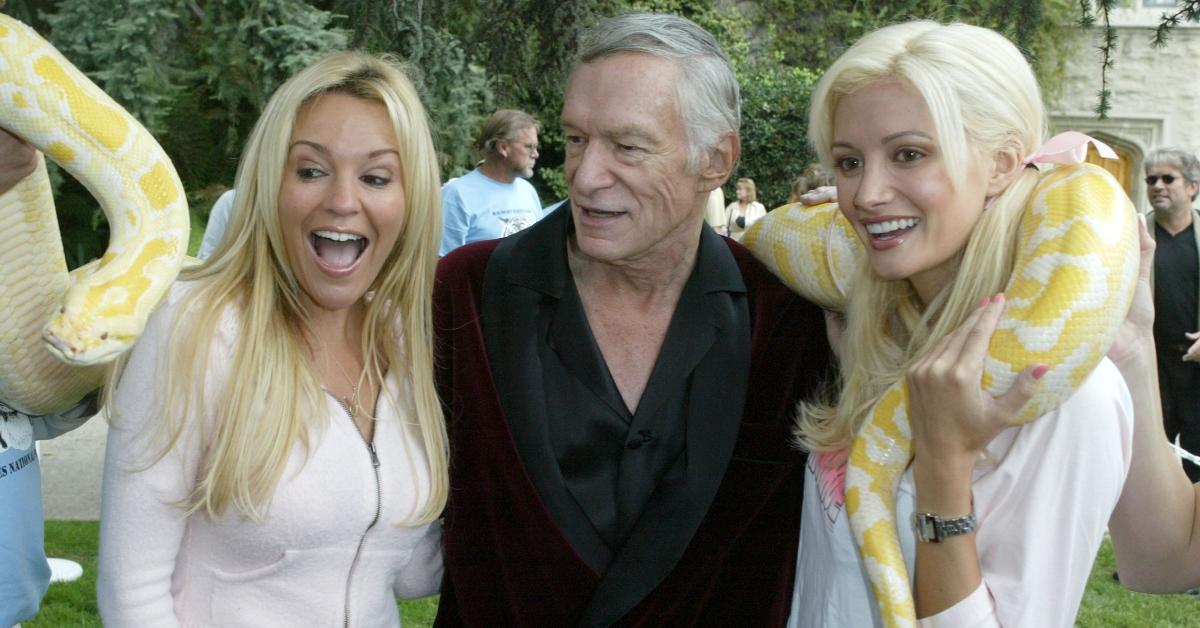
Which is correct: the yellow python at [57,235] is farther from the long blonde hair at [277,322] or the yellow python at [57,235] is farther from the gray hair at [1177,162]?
the gray hair at [1177,162]

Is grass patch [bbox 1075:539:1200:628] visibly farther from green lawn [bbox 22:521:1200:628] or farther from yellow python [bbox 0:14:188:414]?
yellow python [bbox 0:14:188:414]

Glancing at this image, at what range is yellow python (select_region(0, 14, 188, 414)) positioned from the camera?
2066mm

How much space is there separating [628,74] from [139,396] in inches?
55.0

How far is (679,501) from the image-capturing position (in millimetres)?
2578

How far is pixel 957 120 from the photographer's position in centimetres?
201

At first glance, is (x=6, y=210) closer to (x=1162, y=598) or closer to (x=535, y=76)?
(x=535, y=76)

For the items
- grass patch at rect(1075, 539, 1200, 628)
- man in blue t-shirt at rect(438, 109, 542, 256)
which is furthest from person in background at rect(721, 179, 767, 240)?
grass patch at rect(1075, 539, 1200, 628)

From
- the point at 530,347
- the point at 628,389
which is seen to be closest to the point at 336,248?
the point at 530,347

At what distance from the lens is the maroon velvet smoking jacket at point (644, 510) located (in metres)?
2.56

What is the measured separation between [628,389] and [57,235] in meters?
1.46

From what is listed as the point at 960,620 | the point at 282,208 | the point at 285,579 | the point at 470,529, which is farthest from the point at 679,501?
the point at 282,208

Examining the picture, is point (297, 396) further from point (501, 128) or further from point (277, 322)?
point (501, 128)

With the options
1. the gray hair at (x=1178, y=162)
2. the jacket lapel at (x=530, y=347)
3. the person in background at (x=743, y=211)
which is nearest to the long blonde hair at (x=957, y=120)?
the jacket lapel at (x=530, y=347)

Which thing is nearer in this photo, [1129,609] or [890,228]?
[890,228]
